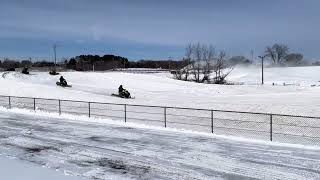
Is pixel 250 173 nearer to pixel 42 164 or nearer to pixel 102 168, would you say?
pixel 102 168

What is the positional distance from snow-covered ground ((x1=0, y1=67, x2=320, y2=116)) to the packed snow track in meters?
24.0

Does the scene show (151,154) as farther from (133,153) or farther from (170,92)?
(170,92)

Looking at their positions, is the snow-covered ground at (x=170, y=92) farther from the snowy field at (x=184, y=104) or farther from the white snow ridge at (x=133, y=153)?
the white snow ridge at (x=133, y=153)

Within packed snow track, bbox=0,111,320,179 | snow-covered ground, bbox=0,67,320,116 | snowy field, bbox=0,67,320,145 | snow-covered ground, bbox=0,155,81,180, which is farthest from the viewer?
snow-covered ground, bbox=0,67,320,116

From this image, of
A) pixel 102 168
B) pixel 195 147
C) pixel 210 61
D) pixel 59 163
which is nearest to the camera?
pixel 102 168

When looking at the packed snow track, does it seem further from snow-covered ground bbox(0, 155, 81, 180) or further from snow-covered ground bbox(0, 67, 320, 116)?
snow-covered ground bbox(0, 67, 320, 116)

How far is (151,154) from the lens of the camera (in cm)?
1620

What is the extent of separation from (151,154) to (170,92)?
5673 cm

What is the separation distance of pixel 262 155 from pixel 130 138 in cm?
644

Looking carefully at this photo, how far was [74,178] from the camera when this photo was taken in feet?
41.6

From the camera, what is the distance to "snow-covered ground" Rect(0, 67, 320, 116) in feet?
160

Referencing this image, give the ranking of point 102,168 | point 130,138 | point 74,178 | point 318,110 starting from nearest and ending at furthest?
point 74,178, point 102,168, point 130,138, point 318,110

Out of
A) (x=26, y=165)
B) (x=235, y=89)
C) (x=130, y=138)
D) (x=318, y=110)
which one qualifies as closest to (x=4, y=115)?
(x=130, y=138)

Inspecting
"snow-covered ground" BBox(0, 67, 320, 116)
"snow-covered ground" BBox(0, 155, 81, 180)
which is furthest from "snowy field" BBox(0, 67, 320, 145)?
"snow-covered ground" BBox(0, 155, 81, 180)
